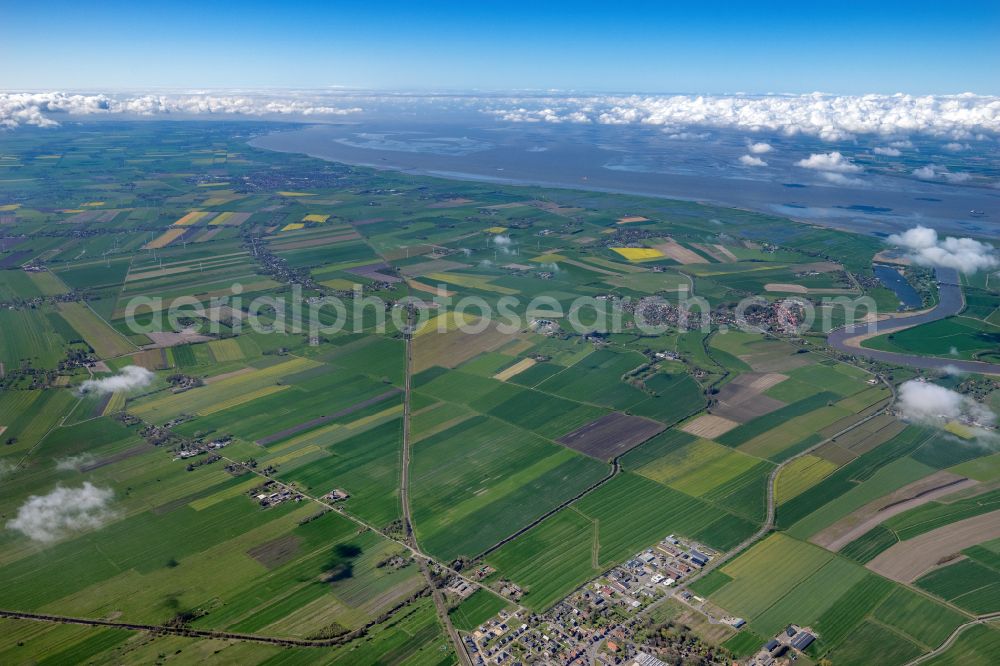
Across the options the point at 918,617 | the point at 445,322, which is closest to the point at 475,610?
the point at 918,617

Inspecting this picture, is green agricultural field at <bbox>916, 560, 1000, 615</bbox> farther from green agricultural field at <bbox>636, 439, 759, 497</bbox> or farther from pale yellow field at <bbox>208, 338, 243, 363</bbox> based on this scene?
pale yellow field at <bbox>208, 338, 243, 363</bbox>

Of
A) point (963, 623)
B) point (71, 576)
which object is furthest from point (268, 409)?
point (963, 623)

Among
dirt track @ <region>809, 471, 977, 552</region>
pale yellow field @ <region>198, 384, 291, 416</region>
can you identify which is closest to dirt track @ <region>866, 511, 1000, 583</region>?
dirt track @ <region>809, 471, 977, 552</region>

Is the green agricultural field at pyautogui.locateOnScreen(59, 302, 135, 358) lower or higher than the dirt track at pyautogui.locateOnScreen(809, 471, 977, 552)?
higher

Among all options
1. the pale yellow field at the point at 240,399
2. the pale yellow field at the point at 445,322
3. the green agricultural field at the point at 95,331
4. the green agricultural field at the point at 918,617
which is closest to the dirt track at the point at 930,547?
the green agricultural field at the point at 918,617

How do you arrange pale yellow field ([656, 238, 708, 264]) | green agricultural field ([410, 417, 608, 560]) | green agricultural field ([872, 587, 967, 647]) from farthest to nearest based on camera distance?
pale yellow field ([656, 238, 708, 264]) < green agricultural field ([410, 417, 608, 560]) < green agricultural field ([872, 587, 967, 647])

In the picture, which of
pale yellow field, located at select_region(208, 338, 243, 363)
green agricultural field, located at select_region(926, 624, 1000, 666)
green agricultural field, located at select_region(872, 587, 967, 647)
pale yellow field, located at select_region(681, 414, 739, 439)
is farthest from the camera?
pale yellow field, located at select_region(208, 338, 243, 363)

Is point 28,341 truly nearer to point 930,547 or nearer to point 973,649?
point 930,547

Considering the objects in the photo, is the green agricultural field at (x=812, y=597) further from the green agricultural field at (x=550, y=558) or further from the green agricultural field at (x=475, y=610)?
the green agricultural field at (x=475, y=610)
